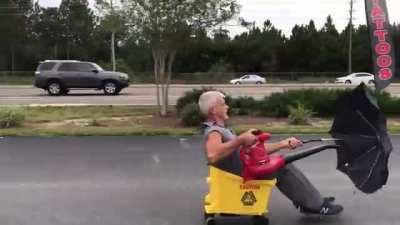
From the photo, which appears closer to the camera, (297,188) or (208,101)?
(208,101)

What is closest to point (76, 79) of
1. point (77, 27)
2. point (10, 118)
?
point (10, 118)

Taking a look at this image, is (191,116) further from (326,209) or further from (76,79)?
(76,79)

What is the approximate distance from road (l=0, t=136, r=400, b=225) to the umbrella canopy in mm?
458

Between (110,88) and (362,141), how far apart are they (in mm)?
25438

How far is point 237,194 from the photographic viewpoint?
19.1 feet

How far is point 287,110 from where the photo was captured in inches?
683

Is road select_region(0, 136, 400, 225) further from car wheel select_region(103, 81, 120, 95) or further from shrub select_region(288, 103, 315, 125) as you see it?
car wheel select_region(103, 81, 120, 95)

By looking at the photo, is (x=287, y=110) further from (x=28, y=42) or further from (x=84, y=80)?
(x=28, y=42)

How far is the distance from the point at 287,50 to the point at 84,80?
4480 cm

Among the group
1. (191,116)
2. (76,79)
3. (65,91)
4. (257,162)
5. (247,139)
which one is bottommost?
(65,91)

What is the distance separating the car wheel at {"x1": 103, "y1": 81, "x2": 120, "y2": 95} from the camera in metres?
31.0

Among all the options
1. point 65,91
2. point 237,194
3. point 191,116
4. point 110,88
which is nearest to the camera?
point 237,194

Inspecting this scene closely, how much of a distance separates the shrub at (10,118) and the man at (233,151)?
10050mm

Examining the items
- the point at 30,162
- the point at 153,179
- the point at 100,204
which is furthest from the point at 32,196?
the point at 30,162
